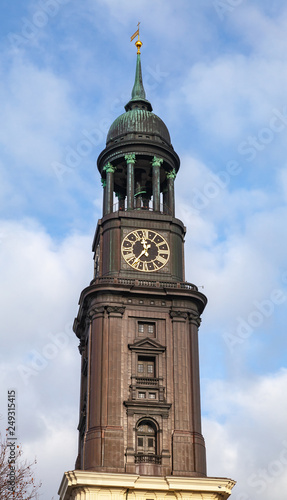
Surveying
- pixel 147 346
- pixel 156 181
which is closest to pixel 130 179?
pixel 156 181

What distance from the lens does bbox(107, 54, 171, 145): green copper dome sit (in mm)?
82562

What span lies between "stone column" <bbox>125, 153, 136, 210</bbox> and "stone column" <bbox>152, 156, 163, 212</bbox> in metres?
1.96

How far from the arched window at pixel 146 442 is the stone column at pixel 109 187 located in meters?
21.0

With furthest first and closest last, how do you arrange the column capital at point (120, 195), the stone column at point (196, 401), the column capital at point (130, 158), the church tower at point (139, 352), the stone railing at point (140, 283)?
the column capital at point (120, 195)
the column capital at point (130, 158)
the stone railing at point (140, 283)
the stone column at point (196, 401)
the church tower at point (139, 352)

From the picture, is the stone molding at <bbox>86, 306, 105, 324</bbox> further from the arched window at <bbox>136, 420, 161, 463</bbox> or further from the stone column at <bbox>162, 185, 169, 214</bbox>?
the stone column at <bbox>162, 185, 169, 214</bbox>

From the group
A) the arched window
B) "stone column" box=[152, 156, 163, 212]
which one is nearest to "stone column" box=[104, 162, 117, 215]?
"stone column" box=[152, 156, 163, 212]

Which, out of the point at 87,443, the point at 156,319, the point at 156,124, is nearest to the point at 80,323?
the point at 156,319

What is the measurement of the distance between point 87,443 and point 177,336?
11.6 m

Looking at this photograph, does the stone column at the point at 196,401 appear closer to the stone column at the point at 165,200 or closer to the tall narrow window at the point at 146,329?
the tall narrow window at the point at 146,329

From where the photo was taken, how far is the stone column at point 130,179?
7844cm

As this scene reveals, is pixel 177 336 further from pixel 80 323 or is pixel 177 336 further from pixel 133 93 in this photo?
pixel 133 93

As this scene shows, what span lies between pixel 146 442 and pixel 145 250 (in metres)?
17.0

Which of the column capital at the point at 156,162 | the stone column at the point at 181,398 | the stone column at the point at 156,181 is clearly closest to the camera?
the stone column at the point at 181,398

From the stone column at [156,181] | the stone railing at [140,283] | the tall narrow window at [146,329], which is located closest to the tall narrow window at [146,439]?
the tall narrow window at [146,329]
